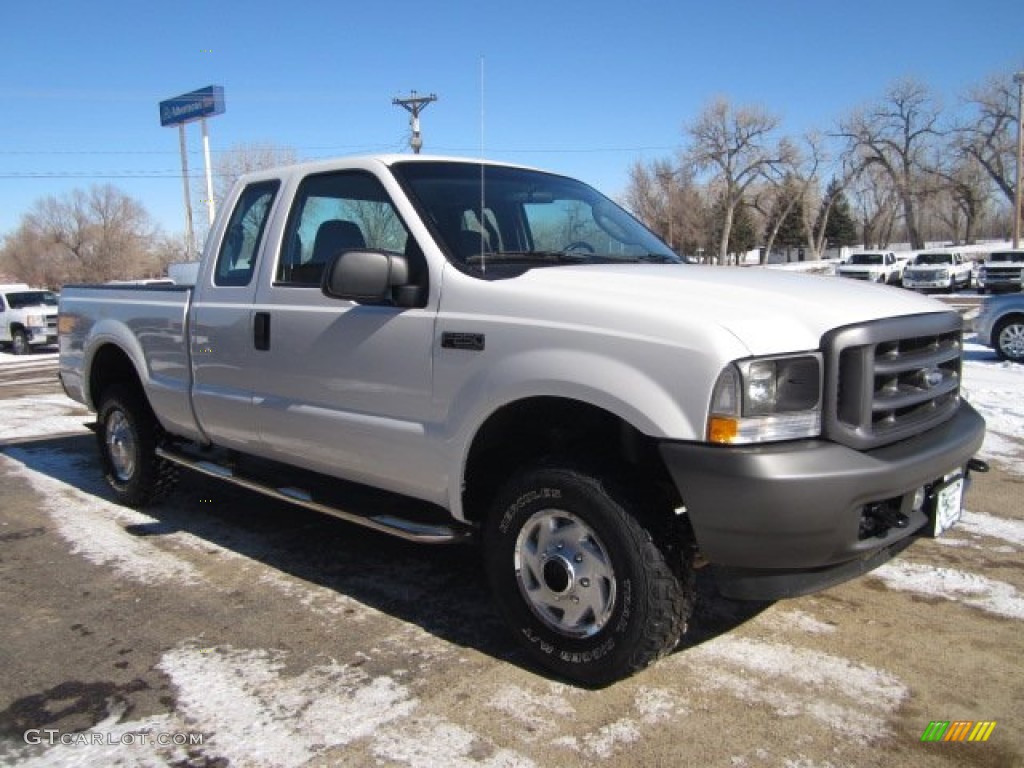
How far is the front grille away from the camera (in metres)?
2.72

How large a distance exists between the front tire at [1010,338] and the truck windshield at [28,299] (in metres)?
22.7

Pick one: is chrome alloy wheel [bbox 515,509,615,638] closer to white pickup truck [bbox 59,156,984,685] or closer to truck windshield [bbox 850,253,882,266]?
white pickup truck [bbox 59,156,984,685]

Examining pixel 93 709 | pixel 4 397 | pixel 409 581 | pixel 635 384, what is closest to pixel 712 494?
pixel 635 384

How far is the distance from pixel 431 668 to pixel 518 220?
6.81 ft

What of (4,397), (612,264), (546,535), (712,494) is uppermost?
(612,264)

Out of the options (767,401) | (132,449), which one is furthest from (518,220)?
(132,449)

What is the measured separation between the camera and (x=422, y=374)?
345 centimetres

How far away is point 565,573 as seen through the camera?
3.05 m

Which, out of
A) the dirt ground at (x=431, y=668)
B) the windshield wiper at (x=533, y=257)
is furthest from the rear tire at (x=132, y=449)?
the windshield wiper at (x=533, y=257)

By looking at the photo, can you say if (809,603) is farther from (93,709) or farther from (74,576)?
(74,576)

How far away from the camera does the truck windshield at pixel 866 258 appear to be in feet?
123

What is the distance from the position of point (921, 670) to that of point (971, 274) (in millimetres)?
41047

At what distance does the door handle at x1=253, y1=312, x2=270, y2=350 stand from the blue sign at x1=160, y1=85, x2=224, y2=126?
45144 mm

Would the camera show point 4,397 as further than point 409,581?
Yes
